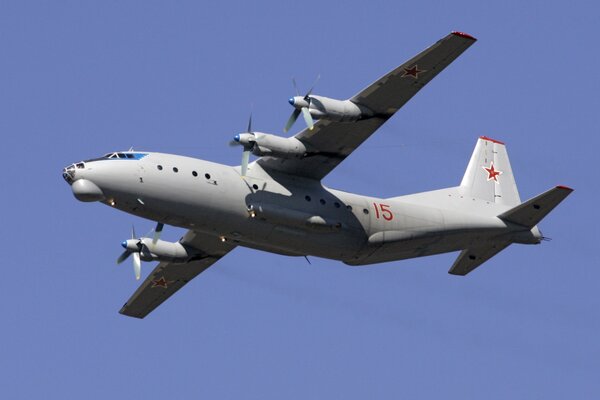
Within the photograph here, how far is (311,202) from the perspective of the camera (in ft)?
134

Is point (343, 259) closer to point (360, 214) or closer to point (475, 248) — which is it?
point (360, 214)

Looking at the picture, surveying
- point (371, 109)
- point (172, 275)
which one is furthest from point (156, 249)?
point (371, 109)

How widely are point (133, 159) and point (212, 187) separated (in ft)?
7.78

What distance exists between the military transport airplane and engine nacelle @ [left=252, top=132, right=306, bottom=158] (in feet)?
0.09

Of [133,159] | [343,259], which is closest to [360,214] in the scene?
[343,259]

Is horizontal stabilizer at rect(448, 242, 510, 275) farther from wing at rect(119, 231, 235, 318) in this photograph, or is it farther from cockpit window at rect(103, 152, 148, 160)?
cockpit window at rect(103, 152, 148, 160)

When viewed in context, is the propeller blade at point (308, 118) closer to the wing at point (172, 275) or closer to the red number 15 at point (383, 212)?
the red number 15 at point (383, 212)

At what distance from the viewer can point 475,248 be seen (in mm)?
44375

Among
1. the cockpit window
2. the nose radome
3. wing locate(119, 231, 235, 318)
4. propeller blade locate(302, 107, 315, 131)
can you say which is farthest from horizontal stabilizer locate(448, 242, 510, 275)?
the nose radome

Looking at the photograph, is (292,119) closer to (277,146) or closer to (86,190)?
(277,146)

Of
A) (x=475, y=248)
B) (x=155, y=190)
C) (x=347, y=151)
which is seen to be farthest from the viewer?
(x=475, y=248)

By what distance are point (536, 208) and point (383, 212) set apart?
4.92 m

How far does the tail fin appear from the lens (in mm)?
45719

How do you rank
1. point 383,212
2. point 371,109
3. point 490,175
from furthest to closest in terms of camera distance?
point 490,175
point 383,212
point 371,109
